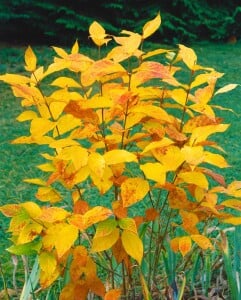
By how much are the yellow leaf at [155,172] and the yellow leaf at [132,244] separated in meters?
0.16

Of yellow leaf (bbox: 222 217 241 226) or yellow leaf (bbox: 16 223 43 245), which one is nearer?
yellow leaf (bbox: 16 223 43 245)

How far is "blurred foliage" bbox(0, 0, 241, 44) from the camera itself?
799cm

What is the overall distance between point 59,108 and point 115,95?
194 mm

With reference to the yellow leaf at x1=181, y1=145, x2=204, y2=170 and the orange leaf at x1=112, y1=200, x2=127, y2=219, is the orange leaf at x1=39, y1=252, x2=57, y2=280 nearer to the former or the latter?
the orange leaf at x1=112, y1=200, x2=127, y2=219

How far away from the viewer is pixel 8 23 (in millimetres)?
8195

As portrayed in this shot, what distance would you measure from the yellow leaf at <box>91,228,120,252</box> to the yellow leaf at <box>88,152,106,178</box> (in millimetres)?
177

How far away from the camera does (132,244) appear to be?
4.94ft

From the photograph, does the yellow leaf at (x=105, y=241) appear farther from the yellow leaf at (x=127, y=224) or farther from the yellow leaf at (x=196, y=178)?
the yellow leaf at (x=196, y=178)

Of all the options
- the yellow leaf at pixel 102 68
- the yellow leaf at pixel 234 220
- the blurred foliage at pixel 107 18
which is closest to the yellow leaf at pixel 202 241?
the yellow leaf at pixel 234 220

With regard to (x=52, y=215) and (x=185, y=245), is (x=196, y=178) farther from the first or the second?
(x=52, y=215)

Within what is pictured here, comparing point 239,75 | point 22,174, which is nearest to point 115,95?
point 22,174

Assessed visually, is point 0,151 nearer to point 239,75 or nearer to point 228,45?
point 239,75

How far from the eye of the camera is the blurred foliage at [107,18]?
7988 millimetres

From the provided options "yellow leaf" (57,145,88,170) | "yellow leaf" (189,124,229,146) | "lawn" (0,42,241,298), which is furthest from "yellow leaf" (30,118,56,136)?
"lawn" (0,42,241,298)
